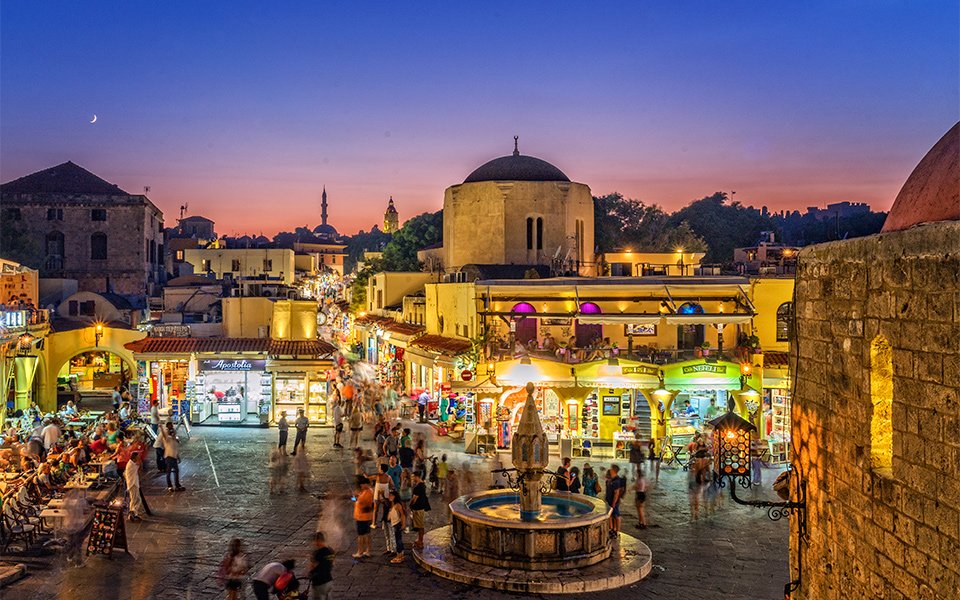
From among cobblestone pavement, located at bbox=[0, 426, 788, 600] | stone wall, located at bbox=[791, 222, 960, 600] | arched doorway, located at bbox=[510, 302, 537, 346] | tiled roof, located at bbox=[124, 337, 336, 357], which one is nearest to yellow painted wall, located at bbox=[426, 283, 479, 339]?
arched doorway, located at bbox=[510, 302, 537, 346]

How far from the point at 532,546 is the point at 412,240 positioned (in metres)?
42.9

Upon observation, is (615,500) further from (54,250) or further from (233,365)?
(54,250)

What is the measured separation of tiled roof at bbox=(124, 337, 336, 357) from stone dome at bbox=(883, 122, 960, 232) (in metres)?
22.0

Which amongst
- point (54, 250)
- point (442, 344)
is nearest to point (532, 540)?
point (442, 344)

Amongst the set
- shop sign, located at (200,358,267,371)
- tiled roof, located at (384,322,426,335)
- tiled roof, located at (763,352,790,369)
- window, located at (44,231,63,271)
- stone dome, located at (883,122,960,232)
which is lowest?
shop sign, located at (200,358,267,371)

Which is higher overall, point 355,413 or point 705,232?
point 705,232

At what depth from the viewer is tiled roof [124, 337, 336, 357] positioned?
91.9ft

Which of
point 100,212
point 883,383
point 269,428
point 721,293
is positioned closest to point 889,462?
point 883,383

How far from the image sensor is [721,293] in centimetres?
2756

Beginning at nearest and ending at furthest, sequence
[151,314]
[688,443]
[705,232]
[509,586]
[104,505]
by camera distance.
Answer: [509,586]
[104,505]
[688,443]
[151,314]
[705,232]

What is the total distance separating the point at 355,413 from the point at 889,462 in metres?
18.7

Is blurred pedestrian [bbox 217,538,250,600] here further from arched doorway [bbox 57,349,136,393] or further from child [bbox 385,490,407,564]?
arched doorway [bbox 57,349,136,393]

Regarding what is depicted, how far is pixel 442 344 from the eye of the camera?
31078mm

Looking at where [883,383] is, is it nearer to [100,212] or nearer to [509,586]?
[509,586]
